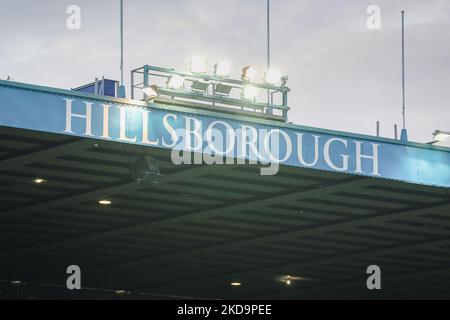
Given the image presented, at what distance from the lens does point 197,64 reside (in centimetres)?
3053

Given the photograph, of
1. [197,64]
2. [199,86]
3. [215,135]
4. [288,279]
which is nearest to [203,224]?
[197,64]

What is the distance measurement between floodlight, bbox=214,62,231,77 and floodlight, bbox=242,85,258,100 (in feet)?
2.15

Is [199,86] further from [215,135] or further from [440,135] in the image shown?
[440,135]

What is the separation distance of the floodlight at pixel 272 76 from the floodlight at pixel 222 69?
3.66 feet

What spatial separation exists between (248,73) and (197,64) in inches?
60.2

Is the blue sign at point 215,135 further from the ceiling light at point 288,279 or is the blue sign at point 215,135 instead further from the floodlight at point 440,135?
the ceiling light at point 288,279

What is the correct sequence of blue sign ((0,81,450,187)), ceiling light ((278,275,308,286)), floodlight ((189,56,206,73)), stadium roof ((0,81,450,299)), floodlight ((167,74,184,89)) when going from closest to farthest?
blue sign ((0,81,450,187)) < floodlight ((167,74,184,89)) < stadium roof ((0,81,450,299)) < floodlight ((189,56,206,73)) < ceiling light ((278,275,308,286))

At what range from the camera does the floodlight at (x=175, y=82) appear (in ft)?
96.3

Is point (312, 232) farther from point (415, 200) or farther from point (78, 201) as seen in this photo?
point (78, 201)

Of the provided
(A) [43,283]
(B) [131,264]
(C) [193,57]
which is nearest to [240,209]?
(C) [193,57]

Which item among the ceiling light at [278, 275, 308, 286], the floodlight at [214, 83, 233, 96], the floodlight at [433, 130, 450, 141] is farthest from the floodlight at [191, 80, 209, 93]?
the ceiling light at [278, 275, 308, 286]

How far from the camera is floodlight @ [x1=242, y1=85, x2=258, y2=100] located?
3044cm

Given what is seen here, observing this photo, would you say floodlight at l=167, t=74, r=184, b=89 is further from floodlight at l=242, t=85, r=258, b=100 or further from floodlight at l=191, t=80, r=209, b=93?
floodlight at l=242, t=85, r=258, b=100
